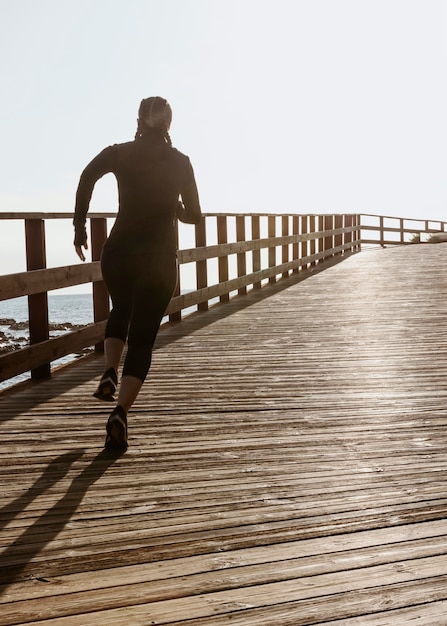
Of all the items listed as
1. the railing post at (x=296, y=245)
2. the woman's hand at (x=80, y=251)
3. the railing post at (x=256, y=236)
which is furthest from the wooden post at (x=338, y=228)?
the woman's hand at (x=80, y=251)

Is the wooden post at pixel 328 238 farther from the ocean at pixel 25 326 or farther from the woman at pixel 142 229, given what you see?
the woman at pixel 142 229

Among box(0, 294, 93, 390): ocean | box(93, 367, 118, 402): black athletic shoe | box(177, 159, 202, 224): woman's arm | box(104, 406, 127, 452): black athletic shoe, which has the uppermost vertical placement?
box(177, 159, 202, 224): woman's arm

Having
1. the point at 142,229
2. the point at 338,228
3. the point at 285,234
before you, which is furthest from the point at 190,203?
the point at 338,228

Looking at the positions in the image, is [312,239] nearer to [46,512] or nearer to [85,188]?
[85,188]

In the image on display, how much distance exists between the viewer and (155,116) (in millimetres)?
4176

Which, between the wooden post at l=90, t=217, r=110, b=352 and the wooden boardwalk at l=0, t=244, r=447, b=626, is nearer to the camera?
the wooden boardwalk at l=0, t=244, r=447, b=626

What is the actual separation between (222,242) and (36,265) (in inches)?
229

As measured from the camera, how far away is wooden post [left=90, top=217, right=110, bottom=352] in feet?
23.4

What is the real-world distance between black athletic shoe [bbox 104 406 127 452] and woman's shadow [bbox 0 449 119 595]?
0.05 m

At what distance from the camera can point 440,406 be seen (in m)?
4.95

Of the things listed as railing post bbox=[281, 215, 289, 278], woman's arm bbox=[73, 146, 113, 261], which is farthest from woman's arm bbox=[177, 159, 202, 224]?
railing post bbox=[281, 215, 289, 278]

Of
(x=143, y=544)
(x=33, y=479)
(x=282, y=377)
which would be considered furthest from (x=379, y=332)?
(x=143, y=544)

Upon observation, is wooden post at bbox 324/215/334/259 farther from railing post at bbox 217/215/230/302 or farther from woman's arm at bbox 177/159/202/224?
woman's arm at bbox 177/159/202/224

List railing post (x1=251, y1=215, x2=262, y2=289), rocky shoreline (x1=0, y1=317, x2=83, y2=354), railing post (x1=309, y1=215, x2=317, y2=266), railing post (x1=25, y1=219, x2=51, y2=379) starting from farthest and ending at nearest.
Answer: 1. railing post (x1=309, y1=215, x2=317, y2=266)
2. rocky shoreline (x1=0, y1=317, x2=83, y2=354)
3. railing post (x1=251, y1=215, x2=262, y2=289)
4. railing post (x1=25, y1=219, x2=51, y2=379)
